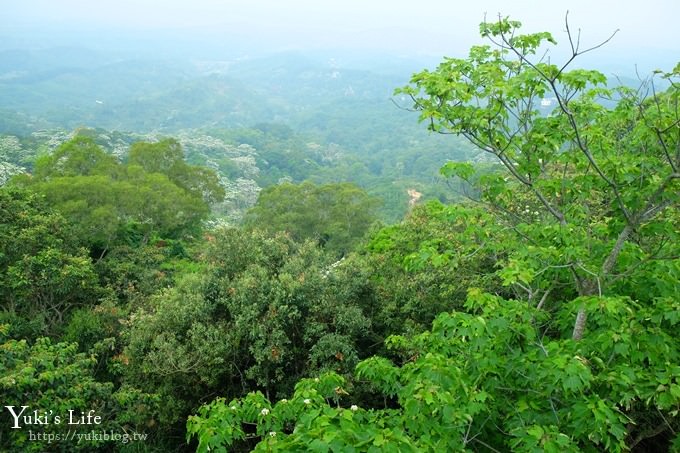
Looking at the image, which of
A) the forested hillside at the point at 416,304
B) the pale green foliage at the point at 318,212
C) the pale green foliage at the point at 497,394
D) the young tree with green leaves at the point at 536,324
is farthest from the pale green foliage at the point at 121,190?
the pale green foliage at the point at 497,394

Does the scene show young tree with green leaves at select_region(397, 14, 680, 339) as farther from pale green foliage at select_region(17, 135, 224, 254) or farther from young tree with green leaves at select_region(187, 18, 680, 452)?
pale green foliage at select_region(17, 135, 224, 254)

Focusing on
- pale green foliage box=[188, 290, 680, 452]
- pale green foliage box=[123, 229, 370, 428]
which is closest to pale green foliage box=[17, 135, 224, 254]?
pale green foliage box=[123, 229, 370, 428]

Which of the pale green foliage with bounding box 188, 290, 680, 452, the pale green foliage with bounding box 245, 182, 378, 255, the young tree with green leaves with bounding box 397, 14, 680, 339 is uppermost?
the young tree with green leaves with bounding box 397, 14, 680, 339

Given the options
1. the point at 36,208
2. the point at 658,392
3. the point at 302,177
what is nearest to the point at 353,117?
the point at 302,177

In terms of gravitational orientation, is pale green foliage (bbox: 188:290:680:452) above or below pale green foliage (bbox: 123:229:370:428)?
above

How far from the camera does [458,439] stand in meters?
3.91

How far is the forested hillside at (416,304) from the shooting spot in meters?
4.12

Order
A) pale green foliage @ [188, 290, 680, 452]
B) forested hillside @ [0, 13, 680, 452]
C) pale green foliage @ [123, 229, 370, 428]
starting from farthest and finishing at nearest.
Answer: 1. pale green foliage @ [123, 229, 370, 428]
2. forested hillside @ [0, 13, 680, 452]
3. pale green foliage @ [188, 290, 680, 452]

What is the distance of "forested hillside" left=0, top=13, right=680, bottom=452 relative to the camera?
13.5 ft

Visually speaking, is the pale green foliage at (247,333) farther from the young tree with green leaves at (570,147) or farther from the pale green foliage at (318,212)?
the pale green foliage at (318,212)

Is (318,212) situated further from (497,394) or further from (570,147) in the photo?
(497,394)

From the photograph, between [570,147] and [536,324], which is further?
[570,147]

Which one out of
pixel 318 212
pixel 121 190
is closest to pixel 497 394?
pixel 121 190

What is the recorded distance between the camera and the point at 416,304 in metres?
10.0
